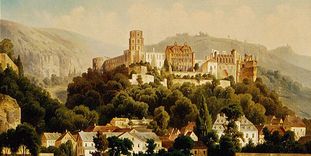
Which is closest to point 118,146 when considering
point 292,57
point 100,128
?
point 100,128

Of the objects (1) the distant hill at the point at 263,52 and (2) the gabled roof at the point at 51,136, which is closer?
(2) the gabled roof at the point at 51,136

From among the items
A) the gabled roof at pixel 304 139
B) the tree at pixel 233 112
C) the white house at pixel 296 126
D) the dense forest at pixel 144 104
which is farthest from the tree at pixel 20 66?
the gabled roof at pixel 304 139

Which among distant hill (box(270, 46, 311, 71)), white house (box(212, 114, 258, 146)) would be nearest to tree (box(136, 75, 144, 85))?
white house (box(212, 114, 258, 146))

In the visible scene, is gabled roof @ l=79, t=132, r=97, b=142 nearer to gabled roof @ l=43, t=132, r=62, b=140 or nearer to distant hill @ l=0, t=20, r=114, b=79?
gabled roof @ l=43, t=132, r=62, b=140

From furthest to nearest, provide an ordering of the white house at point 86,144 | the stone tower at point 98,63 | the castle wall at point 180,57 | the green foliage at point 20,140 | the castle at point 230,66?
1. the castle at point 230,66
2. the castle wall at point 180,57
3. the stone tower at point 98,63
4. the white house at point 86,144
5. the green foliage at point 20,140

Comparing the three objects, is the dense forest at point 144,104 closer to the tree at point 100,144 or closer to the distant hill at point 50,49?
the distant hill at point 50,49

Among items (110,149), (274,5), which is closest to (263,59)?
(274,5)

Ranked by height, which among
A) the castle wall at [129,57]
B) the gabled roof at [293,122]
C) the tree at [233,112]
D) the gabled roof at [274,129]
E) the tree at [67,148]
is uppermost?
the castle wall at [129,57]

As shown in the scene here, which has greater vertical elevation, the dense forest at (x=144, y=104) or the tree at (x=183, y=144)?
the dense forest at (x=144, y=104)
